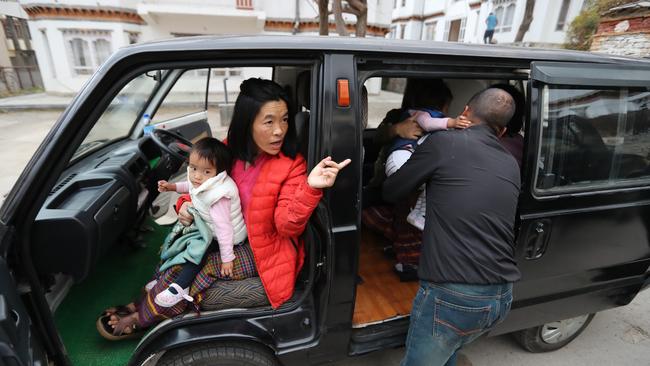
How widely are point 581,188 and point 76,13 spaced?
58.4 feet

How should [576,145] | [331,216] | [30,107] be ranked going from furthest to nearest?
1. [30,107]
2. [576,145]
3. [331,216]

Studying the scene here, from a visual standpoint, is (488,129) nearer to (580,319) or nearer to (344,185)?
(344,185)

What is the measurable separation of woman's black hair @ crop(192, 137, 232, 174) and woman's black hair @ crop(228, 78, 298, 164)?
2.9 inches

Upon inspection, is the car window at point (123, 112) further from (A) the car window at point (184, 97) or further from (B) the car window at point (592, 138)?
(B) the car window at point (592, 138)

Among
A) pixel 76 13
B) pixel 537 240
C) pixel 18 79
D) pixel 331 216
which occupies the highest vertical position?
pixel 76 13

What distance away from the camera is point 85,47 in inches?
555

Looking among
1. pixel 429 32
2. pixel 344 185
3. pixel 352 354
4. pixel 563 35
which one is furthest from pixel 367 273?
pixel 429 32

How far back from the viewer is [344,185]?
4.76ft

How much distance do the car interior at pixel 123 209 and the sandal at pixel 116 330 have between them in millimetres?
53

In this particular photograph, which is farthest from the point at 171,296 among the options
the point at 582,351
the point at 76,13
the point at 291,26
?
the point at 76,13

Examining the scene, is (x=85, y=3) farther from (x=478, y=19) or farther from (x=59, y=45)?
(x=478, y=19)

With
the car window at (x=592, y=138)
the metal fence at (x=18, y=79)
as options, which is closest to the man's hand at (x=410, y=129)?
the car window at (x=592, y=138)

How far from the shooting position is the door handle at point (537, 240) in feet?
5.70

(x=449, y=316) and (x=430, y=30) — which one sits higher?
(x=430, y=30)
